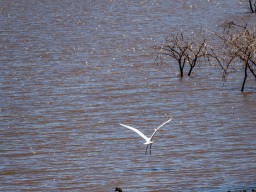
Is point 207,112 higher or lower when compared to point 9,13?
lower

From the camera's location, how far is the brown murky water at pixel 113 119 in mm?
16328

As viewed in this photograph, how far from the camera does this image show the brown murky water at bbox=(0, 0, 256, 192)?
1633 cm

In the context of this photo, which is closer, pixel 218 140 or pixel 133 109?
pixel 218 140

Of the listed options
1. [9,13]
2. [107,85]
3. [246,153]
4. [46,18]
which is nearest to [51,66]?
[107,85]

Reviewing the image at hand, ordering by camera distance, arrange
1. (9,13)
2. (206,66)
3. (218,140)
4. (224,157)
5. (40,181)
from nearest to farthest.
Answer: (40,181), (224,157), (218,140), (206,66), (9,13)

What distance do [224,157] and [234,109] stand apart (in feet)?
17.0

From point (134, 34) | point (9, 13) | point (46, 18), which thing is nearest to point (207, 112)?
point (134, 34)

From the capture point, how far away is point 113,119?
21.9 meters

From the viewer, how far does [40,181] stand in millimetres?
16250

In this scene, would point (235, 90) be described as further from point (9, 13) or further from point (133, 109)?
point (9, 13)

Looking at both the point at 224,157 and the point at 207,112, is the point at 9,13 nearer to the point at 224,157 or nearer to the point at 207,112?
the point at 207,112

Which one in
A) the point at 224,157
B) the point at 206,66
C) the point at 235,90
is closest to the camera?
the point at 224,157

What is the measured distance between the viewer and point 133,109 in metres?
23.1

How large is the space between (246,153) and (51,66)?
1396 centimetres
